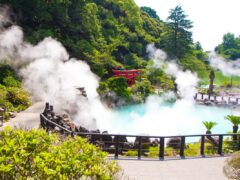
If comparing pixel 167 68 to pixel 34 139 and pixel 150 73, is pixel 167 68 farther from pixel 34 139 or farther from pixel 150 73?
pixel 34 139

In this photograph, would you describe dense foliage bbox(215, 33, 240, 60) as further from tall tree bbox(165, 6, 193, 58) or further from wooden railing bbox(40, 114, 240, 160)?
wooden railing bbox(40, 114, 240, 160)

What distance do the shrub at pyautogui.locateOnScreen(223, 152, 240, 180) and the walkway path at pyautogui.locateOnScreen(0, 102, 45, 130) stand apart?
8955mm

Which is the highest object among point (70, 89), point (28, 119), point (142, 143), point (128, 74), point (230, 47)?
point (230, 47)

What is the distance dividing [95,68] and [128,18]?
2523 centimetres

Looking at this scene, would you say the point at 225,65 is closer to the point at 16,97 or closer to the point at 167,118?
the point at 167,118

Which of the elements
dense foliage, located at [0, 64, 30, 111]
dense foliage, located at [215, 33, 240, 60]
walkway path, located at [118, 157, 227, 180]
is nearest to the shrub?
walkway path, located at [118, 157, 227, 180]

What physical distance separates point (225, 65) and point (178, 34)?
15895 mm

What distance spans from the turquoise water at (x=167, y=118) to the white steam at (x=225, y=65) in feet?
81.8

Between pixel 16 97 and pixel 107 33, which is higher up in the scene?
pixel 107 33

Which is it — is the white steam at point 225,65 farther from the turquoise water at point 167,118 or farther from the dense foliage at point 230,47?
the turquoise water at point 167,118

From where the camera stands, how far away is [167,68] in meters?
44.3

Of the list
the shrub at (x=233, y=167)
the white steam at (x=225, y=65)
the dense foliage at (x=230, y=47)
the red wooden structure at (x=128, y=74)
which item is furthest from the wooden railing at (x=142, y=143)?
the dense foliage at (x=230, y=47)

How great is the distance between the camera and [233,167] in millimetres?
7551

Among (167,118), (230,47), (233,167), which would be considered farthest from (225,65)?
(233,167)
